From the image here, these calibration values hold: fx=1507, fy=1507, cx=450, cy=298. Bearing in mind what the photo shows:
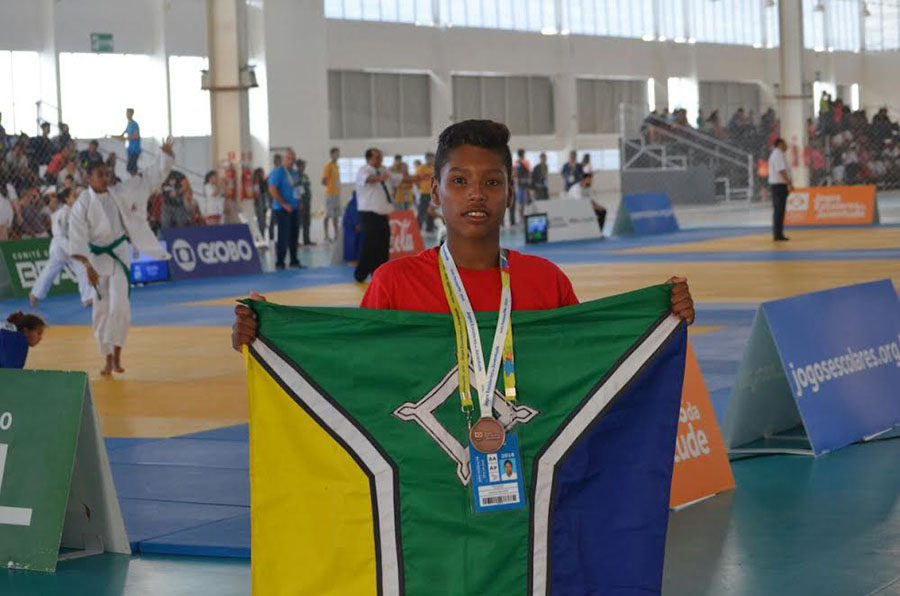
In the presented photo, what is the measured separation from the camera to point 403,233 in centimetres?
2727

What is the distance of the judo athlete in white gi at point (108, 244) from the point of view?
12.8m

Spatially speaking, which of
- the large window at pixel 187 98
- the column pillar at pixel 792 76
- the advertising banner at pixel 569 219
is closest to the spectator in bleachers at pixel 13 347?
the advertising banner at pixel 569 219

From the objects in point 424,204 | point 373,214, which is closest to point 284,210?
point 373,214

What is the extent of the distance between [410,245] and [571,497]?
2331 cm

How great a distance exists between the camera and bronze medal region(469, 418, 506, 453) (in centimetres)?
401

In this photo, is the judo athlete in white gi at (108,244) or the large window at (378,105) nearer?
the judo athlete in white gi at (108,244)

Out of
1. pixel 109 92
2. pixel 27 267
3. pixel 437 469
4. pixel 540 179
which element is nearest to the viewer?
pixel 437 469

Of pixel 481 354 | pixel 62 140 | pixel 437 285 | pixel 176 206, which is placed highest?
pixel 62 140

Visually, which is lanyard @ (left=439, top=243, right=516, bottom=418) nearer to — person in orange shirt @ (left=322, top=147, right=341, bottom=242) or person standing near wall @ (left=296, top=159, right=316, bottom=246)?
person standing near wall @ (left=296, top=159, right=316, bottom=246)

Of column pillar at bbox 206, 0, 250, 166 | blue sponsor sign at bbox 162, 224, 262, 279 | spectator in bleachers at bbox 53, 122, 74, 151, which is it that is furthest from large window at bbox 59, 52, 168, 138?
blue sponsor sign at bbox 162, 224, 262, 279

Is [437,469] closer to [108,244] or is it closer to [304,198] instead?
[108,244]

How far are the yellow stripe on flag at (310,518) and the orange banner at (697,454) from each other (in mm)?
3476

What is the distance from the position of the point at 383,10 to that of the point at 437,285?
43120 millimetres

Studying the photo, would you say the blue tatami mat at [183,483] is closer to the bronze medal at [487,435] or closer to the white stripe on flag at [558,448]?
the white stripe on flag at [558,448]
